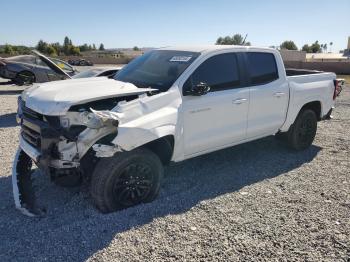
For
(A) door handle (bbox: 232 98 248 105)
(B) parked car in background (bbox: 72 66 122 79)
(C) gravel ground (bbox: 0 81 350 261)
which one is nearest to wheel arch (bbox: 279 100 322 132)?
(C) gravel ground (bbox: 0 81 350 261)

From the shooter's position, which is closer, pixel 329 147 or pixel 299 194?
pixel 299 194

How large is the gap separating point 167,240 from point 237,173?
2175 millimetres

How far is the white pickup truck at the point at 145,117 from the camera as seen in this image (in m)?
3.74

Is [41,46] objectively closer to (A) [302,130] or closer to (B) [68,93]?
(A) [302,130]

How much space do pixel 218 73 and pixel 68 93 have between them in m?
2.05

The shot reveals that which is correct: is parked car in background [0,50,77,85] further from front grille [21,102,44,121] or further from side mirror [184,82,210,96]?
side mirror [184,82,210,96]

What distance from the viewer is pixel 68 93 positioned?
3996 millimetres

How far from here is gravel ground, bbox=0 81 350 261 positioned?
339 centimetres

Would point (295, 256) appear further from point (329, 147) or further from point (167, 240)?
point (329, 147)

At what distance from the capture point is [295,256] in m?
3.37

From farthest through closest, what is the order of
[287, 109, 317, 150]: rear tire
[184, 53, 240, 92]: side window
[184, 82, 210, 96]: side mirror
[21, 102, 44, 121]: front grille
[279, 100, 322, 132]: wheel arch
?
[287, 109, 317, 150]: rear tire, [279, 100, 322, 132]: wheel arch, [184, 53, 240, 92]: side window, [184, 82, 210, 96]: side mirror, [21, 102, 44, 121]: front grille

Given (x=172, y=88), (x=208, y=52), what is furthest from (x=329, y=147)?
(x=172, y=88)

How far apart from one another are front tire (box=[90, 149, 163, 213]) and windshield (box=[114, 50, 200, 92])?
94cm

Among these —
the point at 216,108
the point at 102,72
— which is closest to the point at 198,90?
the point at 216,108
